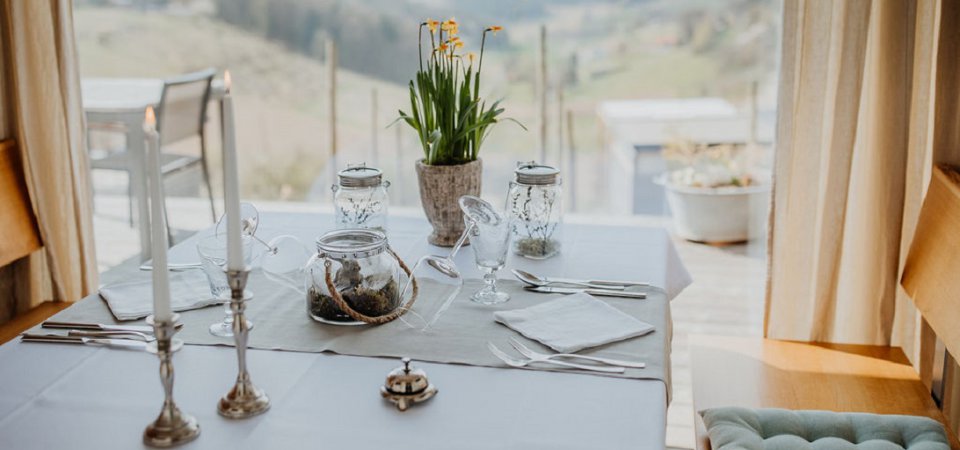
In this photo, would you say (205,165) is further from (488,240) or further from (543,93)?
(488,240)

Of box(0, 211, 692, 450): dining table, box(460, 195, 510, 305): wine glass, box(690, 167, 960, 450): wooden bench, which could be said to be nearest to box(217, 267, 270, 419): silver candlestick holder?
box(0, 211, 692, 450): dining table

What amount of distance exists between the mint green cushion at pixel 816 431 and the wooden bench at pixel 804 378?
91 mm

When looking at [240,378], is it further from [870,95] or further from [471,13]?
[471,13]

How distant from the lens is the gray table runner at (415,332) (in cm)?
142

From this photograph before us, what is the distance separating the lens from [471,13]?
3.43m

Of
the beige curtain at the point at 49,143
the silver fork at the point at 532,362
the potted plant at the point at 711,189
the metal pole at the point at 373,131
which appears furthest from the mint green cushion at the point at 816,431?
the metal pole at the point at 373,131

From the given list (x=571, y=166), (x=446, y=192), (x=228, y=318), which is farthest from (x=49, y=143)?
(x=571, y=166)

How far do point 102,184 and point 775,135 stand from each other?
10.5 feet

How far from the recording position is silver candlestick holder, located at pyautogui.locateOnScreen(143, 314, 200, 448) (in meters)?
1.13

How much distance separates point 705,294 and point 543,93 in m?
0.97

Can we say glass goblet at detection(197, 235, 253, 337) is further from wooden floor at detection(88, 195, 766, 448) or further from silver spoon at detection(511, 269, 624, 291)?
wooden floor at detection(88, 195, 766, 448)

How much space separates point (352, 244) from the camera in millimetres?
1496

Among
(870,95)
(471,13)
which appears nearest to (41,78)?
(471,13)

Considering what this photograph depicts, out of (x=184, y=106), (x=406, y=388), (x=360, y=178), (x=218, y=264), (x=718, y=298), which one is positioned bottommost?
(x=718, y=298)
